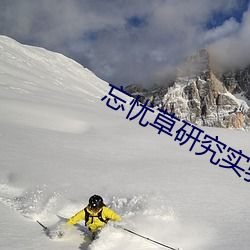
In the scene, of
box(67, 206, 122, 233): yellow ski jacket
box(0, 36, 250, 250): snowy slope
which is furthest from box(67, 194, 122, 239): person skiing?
box(0, 36, 250, 250): snowy slope

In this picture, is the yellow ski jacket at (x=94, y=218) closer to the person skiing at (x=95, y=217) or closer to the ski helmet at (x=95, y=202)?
the person skiing at (x=95, y=217)

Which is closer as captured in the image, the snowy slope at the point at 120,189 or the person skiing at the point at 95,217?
the snowy slope at the point at 120,189

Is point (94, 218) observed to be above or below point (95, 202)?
below

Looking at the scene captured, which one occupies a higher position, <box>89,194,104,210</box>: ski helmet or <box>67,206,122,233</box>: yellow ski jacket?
<box>89,194,104,210</box>: ski helmet

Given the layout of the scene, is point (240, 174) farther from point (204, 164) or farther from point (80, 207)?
point (80, 207)

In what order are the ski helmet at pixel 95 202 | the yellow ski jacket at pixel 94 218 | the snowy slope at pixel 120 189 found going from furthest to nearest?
→ the yellow ski jacket at pixel 94 218, the ski helmet at pixel 95 202, the snowy slope at pixel 120 189

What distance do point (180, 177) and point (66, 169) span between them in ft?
10.4

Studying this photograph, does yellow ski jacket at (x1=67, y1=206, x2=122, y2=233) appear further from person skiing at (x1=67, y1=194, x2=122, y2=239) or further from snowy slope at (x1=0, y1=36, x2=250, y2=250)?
snowy slope at (x1=0, y1=36, x2=250, y2=250)

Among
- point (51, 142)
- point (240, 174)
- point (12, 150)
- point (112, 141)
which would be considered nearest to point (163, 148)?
point (112, 141)

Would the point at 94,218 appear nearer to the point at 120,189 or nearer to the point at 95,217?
the point at 95,217

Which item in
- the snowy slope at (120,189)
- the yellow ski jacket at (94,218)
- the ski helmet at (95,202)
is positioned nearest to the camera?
the snowy slope at (120,189)

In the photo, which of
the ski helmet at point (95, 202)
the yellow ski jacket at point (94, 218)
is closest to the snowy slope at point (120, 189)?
the yellow ski jacket at point (94, 218)

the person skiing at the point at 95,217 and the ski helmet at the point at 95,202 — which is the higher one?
the ski helmet at the point at 95,202

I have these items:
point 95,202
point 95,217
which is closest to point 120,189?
point 95,217
